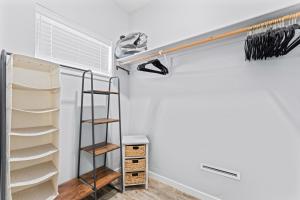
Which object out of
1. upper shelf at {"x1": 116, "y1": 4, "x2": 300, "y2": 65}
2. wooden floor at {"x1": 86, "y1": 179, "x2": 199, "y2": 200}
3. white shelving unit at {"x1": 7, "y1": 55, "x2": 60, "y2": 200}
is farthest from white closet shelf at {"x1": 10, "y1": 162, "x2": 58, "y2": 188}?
upper shelf at {"x1": 116, "y1": 4, "x2": 300, "y2": 65}

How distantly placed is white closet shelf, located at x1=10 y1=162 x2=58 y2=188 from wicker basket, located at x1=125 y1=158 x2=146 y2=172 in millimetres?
856

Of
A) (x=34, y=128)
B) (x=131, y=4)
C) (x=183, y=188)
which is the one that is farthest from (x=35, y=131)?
(x=131, y=4)

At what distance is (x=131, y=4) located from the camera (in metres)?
2.23

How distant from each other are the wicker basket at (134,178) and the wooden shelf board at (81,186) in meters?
0.15

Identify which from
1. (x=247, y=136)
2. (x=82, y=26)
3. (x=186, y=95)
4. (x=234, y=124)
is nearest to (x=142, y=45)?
(x=82, y=26)

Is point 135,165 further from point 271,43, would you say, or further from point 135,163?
point 271,43

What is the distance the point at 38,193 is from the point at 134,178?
103 cm

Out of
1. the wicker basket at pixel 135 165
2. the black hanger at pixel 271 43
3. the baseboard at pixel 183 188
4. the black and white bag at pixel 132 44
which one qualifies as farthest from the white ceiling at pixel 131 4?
the baseboard at pixel 183 188

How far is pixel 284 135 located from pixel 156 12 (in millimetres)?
2125

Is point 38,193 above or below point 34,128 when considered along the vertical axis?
below

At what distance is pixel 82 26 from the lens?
1733 mm

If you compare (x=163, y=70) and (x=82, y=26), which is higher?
(x=82, y=26)

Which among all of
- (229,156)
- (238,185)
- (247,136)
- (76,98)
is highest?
(76,98)

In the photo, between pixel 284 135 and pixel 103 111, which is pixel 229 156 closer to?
pixel 284 135
